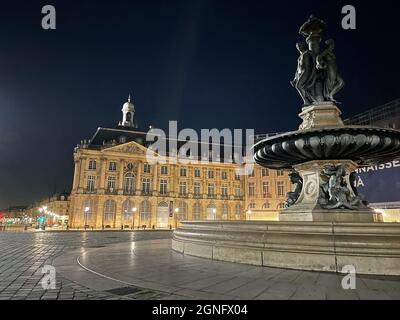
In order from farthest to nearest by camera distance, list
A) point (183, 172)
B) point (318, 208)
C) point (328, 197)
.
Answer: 1. point (183, 172)
2. point (328, 197)
3. point (318, 208)

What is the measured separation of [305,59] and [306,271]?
6.92 meters

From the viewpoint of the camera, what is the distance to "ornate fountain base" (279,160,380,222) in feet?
23.3

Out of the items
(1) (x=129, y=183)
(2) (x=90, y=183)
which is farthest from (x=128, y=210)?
(2) (x=90, y=183)

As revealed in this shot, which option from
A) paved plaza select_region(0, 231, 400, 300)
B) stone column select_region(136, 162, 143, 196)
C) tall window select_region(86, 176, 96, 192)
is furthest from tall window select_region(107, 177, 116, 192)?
paved plaza select_region(0, 231, 400, 300)

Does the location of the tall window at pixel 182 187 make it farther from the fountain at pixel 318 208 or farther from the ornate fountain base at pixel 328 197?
the ornate fountain base at pixel 328 197

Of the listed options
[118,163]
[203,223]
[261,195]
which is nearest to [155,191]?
[118,163]

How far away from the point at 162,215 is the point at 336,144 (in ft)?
164

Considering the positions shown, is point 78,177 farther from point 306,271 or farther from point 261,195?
point 306,271

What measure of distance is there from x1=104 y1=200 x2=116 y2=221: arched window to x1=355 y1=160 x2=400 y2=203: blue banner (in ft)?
131

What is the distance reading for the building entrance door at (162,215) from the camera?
Result: 5400 centimetres

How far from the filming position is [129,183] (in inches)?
2115

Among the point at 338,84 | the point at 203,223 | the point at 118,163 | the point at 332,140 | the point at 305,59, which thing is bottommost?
the point at 203,223

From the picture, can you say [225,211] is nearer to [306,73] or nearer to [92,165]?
[92,165]
